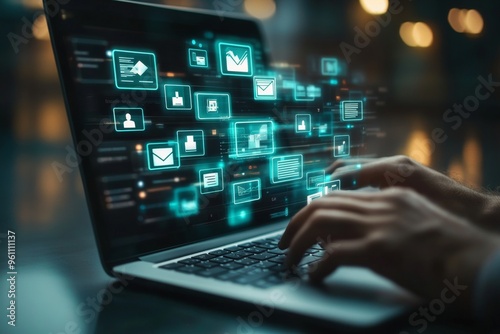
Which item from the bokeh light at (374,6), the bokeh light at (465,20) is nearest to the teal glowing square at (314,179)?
the bokeh light at (374,6)

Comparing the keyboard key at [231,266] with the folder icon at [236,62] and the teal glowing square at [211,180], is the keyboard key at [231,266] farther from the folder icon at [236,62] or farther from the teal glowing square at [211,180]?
the folder icon at [236,62]

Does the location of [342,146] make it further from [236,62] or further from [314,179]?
A: [236,62]

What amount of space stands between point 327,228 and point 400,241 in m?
0.08

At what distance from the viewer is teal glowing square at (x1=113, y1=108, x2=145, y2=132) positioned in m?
0.62

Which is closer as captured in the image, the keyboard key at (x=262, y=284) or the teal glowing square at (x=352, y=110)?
the keyboard key at (x=262, y=284)

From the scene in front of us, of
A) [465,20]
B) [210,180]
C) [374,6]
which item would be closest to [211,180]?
[210,180]

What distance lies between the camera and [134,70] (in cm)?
65

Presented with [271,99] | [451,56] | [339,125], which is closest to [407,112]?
[451,56]

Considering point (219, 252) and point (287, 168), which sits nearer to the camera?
point (219, 252)

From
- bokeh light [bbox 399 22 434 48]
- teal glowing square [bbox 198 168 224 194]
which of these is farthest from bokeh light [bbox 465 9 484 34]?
teal glowing square [bbox 198 168 224 194]

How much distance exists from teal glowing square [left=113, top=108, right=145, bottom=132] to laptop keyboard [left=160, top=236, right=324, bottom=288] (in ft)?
0.60

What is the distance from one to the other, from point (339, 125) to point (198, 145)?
364 millimetres

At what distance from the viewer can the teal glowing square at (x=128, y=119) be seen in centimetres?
62

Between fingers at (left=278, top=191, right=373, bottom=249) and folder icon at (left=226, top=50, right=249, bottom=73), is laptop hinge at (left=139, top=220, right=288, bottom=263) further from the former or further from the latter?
folder icon at (left=226, top=50, right=249, bottom=73)
